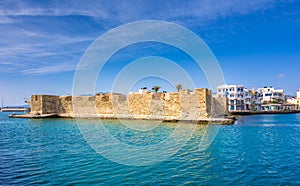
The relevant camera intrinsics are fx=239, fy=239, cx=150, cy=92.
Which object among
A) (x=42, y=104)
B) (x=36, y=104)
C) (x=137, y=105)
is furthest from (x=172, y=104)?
(x=36, y=104)

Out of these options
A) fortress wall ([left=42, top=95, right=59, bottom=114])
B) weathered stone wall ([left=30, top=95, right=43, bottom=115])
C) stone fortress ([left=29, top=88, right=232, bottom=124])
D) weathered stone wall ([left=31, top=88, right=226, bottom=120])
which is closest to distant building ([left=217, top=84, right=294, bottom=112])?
stone fortress ([left=29, top=88, right=232, bottom=124])

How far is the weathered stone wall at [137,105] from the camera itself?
19.1m

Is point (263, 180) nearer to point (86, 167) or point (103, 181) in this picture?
point (103, 181)

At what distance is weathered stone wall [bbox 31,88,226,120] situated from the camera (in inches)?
753

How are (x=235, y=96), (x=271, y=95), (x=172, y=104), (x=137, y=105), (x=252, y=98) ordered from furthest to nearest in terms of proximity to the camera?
(x=271, y=95)
(x=252, y=98)
(x=235, y=96)
(x=137, y=105)
(x=172, y=104)

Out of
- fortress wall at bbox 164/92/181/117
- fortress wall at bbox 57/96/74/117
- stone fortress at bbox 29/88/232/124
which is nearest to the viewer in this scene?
stone fortress at bbox 29/88/232/124

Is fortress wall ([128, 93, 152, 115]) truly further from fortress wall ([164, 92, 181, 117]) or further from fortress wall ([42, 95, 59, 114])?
fortress wall ([42, 95, 59, 114])

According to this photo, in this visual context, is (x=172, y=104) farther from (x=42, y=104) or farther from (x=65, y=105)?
(x=42, y=104)

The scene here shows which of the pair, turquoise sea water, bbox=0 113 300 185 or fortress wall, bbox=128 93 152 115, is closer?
turquoise sea water, bbox=0 113 300 185

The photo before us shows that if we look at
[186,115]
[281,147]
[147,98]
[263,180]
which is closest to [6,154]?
[263,180]

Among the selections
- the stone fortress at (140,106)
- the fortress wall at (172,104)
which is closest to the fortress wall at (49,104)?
the stone fortress at (140,106)

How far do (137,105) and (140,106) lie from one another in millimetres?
368

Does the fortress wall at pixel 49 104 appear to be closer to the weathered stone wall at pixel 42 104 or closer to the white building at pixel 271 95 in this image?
the weathered stone wall at pixel 42 104

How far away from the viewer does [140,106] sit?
2341 cm
